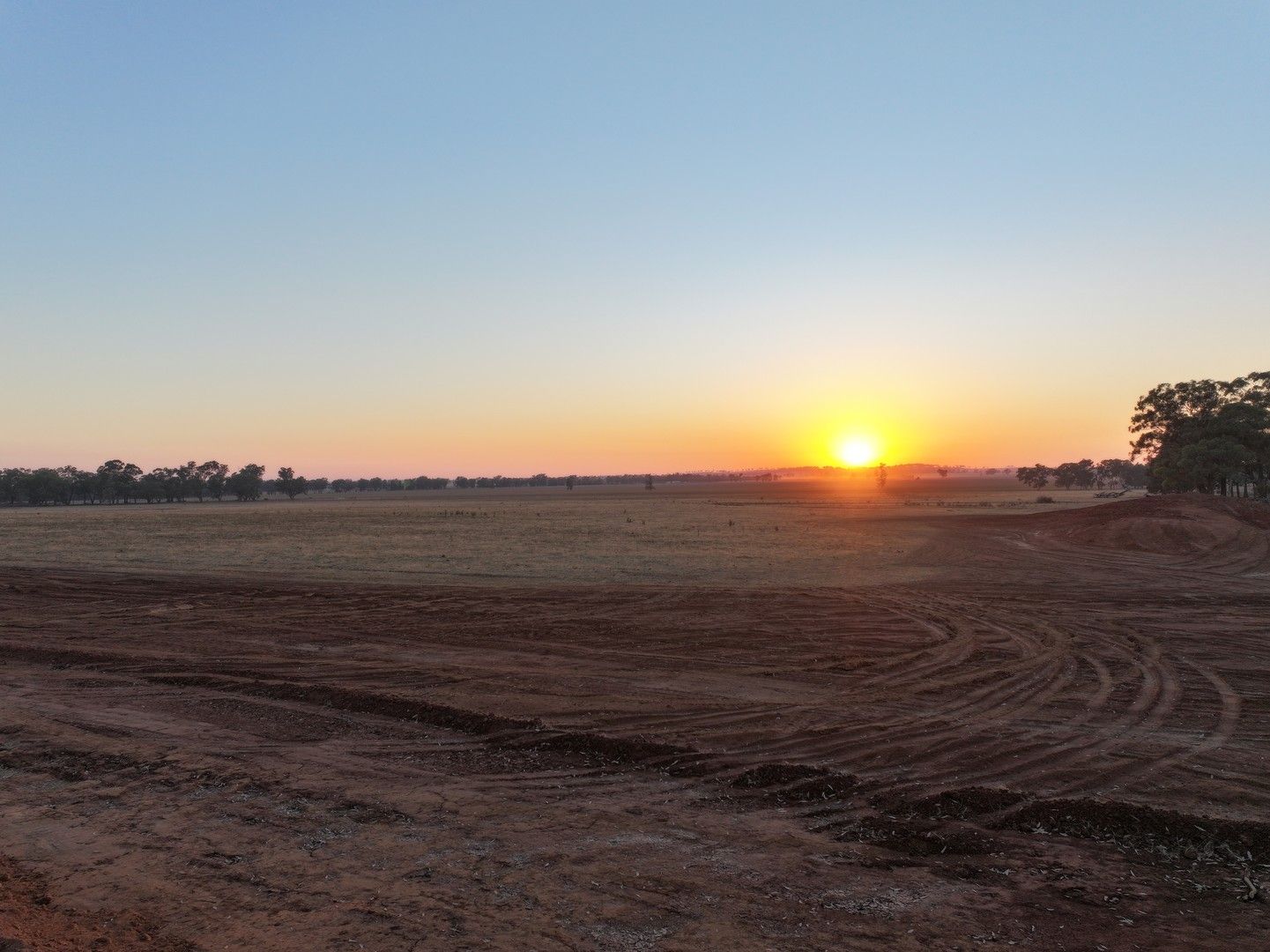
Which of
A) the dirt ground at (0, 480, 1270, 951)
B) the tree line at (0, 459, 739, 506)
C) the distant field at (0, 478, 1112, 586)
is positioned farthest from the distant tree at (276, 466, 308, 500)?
the dirt ground at (0, 480, 1270, 951)

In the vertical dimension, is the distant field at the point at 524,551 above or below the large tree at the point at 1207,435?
below

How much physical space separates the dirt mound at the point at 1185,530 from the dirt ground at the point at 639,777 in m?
12.8

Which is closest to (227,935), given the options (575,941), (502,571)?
(575,941)

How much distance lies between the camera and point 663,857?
211 inches

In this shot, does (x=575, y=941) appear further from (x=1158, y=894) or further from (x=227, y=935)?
(x=1158, y=894)

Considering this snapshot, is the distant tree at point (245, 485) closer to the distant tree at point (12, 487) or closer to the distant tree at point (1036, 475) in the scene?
the distant tree at point (12, 487)

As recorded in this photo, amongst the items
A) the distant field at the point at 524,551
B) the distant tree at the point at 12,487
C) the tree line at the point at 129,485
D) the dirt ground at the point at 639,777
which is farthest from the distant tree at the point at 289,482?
the dirt ground at the point at 639,777

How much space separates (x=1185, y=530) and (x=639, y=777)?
31.3 meters

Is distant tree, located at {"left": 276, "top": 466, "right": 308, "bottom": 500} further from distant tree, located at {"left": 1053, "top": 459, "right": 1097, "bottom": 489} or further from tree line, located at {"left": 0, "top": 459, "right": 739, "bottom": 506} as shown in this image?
distant tree, located at {"left": 1053, "top": 459, "right": 1097, "bottom": 489}

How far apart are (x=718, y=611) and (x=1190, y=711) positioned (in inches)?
340

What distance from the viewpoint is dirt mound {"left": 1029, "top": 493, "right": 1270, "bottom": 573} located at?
26391 millimetres

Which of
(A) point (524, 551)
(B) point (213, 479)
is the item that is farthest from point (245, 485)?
(A) point (524, 551)

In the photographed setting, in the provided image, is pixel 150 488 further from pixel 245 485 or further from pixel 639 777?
pixel 639 777

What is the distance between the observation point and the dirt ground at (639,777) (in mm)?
4652
